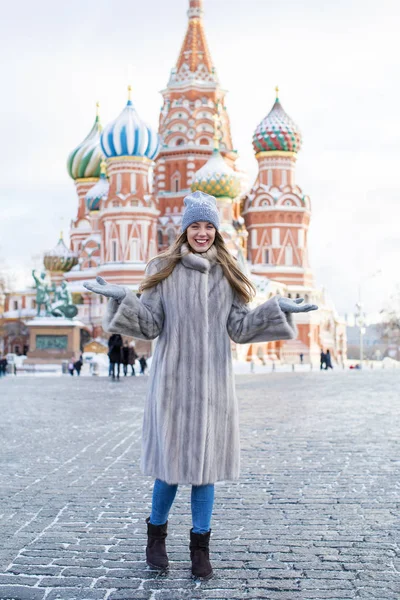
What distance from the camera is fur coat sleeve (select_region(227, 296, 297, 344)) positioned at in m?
4.29

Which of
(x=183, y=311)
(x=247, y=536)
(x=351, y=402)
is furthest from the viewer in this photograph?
(x=351, y=402)

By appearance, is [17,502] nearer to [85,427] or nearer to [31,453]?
[31,453]

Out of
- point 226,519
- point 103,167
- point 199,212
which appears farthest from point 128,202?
point 199,212

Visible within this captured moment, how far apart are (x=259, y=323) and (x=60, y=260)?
55424 mm

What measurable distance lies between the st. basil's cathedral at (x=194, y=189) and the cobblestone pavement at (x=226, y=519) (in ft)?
123

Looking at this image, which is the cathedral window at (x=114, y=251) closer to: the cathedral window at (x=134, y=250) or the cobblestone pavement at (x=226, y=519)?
the cathedral window at (x=134, y=250)

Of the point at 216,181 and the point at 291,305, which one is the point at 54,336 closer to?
the point at 216,181

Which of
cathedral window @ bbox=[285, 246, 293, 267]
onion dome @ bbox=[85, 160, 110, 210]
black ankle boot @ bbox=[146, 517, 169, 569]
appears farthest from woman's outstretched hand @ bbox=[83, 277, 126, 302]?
onion dome @ bbox=[85, 160, 110, 210]

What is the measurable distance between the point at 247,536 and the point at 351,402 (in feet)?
33.9

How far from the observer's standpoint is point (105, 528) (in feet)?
15.9

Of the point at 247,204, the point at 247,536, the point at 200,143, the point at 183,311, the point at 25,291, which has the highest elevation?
the point at 200,143

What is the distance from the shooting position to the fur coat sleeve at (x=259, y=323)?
4.29 metres

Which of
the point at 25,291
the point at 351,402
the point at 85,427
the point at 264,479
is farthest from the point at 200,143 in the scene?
the point at 264,479

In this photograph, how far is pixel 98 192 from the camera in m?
55.1
